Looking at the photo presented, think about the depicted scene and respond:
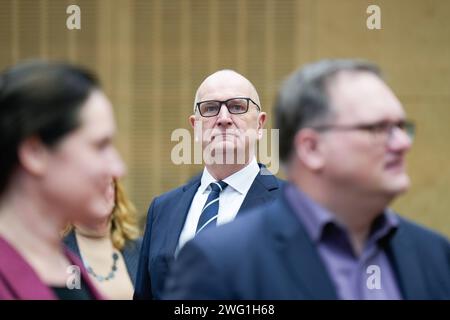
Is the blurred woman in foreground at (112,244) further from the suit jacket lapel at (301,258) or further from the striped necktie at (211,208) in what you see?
the suit jacket lapel at (301,258)

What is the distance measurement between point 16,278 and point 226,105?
8.32 feet

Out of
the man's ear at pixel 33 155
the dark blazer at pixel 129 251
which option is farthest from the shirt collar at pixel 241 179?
the man's ear at pixel 33 155

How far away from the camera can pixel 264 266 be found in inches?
99.2

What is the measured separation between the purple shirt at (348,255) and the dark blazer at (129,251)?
2.33 meters

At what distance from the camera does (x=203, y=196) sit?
444 cm

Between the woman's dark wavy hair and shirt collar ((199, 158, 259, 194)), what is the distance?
6.92 feet

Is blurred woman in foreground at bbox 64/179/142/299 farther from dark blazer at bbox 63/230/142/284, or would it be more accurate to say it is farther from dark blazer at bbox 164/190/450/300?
dark blazer at bbox 164/190/450/300

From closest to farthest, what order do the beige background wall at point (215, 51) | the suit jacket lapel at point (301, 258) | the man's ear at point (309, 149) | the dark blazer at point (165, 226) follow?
the suit jacket lapel at point (301, 258) → the man's ear at point (309, 149) → the dark blazer at point (165, 226) → the beige background wall at point (215, 51)

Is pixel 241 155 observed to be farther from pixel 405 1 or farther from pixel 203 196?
pixel 405 1

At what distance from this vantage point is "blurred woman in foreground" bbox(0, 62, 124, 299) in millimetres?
2254

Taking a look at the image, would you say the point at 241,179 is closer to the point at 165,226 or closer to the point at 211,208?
the point at 211,208

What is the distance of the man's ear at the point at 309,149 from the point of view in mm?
2693

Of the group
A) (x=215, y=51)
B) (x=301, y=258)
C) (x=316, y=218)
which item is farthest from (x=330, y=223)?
(x=215, y=51)
